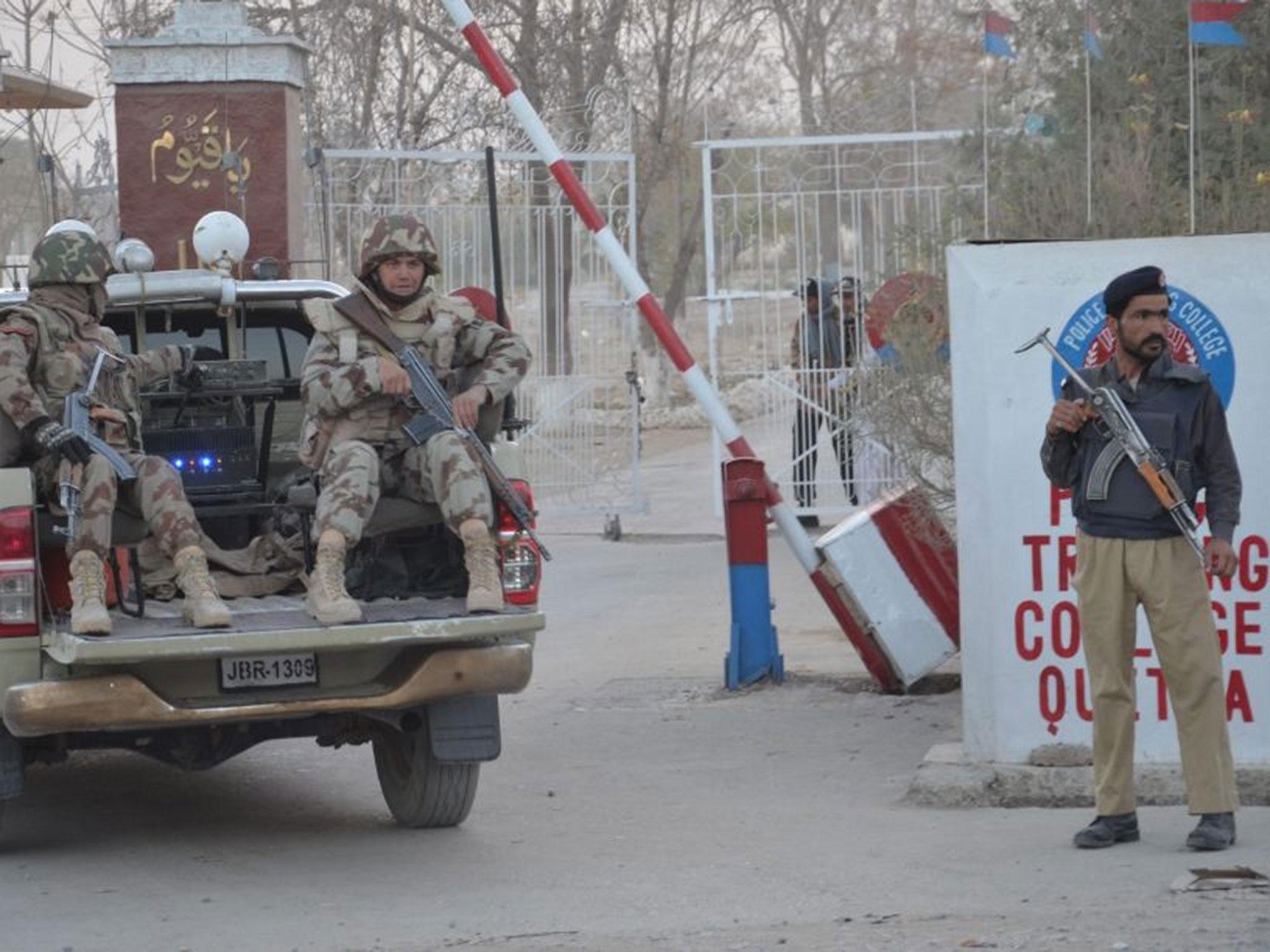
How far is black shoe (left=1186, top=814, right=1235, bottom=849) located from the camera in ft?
22.3

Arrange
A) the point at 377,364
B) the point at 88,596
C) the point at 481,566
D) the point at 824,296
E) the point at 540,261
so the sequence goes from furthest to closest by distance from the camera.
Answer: the point at 540,261, the point at 824,296, the point at 377,364, the point at 481,566, the point at 88,596

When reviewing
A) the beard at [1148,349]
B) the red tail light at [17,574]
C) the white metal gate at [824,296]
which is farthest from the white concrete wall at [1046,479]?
the white metal gate at [824,296]

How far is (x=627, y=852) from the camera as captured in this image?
7.33m

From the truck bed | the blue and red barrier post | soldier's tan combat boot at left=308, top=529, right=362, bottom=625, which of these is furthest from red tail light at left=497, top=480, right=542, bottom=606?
the blue and red barrier post

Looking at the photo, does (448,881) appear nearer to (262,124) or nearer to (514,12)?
(262,124)

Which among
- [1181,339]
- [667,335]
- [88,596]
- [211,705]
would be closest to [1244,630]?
[1181,339]

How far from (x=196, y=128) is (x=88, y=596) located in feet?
27.7

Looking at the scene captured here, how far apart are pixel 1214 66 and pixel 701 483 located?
36.3 ft

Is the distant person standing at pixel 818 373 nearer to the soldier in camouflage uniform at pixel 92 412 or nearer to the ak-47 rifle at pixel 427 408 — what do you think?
the ak-47 rifle at pixel 427 408

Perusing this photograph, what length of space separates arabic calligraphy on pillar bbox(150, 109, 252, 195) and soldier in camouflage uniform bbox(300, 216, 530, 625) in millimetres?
7385

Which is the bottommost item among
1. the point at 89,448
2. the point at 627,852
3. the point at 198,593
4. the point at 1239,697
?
the point at 627,852

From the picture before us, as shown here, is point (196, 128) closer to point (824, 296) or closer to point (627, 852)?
point (824, 296)

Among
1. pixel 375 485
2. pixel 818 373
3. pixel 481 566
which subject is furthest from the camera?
pixel 818 373

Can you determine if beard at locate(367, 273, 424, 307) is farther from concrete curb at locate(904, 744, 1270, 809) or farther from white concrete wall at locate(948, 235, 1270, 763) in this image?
concrete curb at locate(904, 744, 1270, 809)
